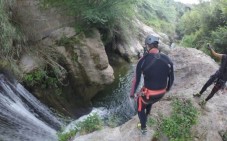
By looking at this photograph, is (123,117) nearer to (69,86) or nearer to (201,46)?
(69,86)

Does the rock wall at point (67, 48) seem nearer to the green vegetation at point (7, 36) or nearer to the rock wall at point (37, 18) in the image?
the rock wall at point (37, 18)

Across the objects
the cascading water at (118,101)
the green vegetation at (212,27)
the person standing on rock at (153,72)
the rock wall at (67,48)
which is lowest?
the green vegetation at (212,27)

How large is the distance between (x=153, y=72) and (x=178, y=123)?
1.71 m

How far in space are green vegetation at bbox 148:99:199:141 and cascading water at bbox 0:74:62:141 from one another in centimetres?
288

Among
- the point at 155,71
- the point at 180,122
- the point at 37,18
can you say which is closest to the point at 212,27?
the point at 37,18

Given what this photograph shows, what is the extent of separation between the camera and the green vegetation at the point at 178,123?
617 cm

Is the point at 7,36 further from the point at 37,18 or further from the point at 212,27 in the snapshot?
the point at 212,27

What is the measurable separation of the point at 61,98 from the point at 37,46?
1819 mm

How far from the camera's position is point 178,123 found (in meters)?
6.43

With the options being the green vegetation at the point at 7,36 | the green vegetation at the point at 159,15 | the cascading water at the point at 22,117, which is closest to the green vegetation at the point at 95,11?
the green vegetation at the point at 7,36

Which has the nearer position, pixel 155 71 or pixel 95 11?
pixel 155 71

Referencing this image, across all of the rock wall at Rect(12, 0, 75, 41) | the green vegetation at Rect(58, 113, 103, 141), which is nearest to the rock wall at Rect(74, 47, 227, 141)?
the green vegetation at Rect(58, 113, 103, 141)

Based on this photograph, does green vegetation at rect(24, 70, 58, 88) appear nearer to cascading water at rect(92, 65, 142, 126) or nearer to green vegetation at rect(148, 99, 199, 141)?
cascading water at rect(92, 65, 142, 126)

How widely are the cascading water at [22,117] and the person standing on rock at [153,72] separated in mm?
3259
